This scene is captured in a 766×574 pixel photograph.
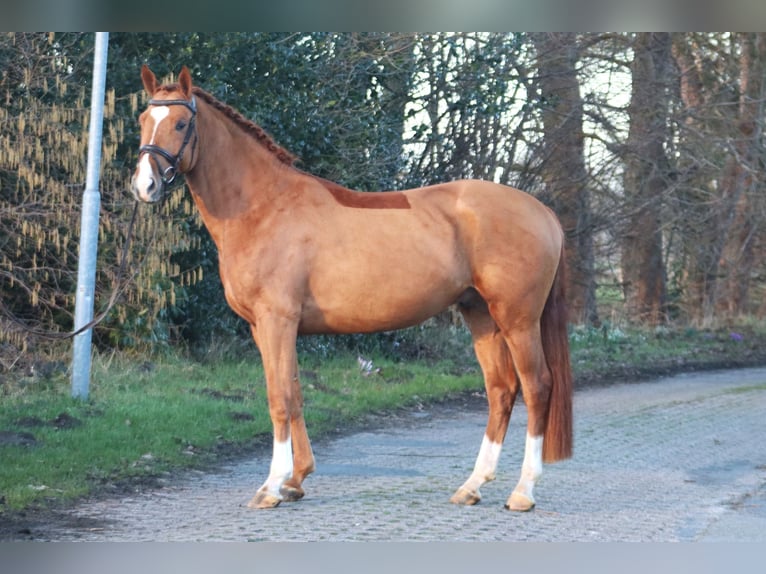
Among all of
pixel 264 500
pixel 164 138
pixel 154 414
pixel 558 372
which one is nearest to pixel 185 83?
pixel 164 138

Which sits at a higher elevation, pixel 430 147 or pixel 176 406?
pixel 430 147

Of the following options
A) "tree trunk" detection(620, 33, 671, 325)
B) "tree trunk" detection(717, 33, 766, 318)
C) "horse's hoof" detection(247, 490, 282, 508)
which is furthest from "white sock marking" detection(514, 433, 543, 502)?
"tree trunk" detection(717, 33, 766, 318)

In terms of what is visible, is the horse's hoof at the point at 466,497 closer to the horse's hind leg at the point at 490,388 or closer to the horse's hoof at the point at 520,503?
the horse's hind leg at the point at 490,388

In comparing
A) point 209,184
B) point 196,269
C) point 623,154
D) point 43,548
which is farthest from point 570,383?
point 623,154

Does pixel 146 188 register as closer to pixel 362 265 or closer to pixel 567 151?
pixel 362 265

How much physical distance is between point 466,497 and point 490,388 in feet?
2.30

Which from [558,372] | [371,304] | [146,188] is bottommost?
[558,372]

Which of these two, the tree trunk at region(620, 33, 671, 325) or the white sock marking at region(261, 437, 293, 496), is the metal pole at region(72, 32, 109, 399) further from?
the tree trunk at region(620, 33, 671, 325)

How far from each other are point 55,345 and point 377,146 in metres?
4.46

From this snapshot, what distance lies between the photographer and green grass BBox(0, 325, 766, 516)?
276 inches

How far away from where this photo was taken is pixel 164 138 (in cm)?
607

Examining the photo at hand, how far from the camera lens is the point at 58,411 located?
27.3ft

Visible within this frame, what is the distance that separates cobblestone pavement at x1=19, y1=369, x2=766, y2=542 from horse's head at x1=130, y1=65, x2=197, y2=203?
1.79 metres
